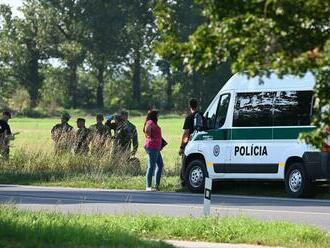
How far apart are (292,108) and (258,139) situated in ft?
3.66

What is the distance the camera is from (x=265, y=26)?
6496mm

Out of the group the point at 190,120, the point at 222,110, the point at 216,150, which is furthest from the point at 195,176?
the point at 222,110

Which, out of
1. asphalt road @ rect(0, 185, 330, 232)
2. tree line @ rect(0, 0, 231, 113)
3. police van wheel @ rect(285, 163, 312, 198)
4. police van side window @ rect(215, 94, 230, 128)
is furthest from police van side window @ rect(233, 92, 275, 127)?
tree line @ rect(0, 0, 231, 113)

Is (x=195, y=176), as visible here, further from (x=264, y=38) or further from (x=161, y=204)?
(x=264, y=38)

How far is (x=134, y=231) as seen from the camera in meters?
11.3

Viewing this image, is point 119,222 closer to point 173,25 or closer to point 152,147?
point 173,25

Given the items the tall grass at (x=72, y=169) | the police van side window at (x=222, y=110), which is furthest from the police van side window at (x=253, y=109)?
the tall grass at (x=72, y=169)

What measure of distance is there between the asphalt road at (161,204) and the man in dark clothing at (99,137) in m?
2.97

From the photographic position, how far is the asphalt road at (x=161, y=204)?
571 inches

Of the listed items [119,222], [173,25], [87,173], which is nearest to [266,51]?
[173,25]

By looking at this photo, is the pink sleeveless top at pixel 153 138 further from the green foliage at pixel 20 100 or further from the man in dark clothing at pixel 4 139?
the green foliage at pixel 20 100

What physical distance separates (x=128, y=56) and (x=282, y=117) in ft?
274

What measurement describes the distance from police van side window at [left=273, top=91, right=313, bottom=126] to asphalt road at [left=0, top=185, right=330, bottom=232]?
1.57 meters

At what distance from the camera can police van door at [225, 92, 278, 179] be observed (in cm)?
1805
